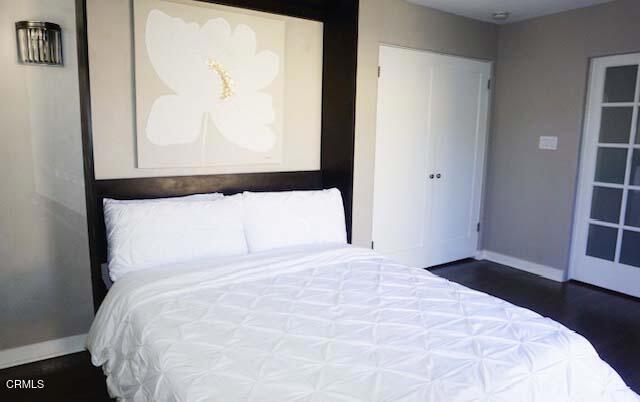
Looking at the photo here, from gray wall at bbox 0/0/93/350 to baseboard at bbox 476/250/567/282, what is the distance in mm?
3706

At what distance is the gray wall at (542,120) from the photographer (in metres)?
3.53

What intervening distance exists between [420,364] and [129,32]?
2.29m

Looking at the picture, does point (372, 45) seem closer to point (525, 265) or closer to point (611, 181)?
point (611, 181)

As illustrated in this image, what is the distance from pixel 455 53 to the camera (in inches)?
154

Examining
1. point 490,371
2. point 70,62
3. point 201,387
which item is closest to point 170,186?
point 70,62

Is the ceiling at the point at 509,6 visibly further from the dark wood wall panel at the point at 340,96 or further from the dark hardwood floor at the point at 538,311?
the dark hardwood floor at the point at 538,311

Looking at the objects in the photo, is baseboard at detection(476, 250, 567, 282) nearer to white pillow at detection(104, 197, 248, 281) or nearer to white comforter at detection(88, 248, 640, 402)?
white comforter at detection(88, 248, 640, 402)

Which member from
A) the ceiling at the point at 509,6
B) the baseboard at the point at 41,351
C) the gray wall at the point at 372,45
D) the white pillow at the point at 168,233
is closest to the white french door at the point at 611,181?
the ceiling at the point at 509,6

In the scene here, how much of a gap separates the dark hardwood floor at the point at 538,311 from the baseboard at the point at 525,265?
8cm

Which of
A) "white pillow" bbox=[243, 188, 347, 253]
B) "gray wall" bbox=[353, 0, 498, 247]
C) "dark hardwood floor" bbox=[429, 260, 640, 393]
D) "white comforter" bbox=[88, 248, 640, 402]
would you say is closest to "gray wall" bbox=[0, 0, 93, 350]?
"white comforter" bbox=[88, 248, 640, 402]

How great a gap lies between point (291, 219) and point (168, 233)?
2.38ft

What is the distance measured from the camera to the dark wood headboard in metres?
2.55

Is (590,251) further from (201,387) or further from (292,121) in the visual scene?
(201,387)

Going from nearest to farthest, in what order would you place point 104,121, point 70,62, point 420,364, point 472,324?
1. point 420,364
2. point 472,324
3. point 70,62
4. point 104,121
